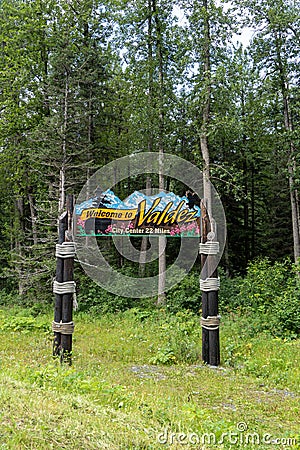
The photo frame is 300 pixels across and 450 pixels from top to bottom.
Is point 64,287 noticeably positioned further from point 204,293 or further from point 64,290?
point 204,293

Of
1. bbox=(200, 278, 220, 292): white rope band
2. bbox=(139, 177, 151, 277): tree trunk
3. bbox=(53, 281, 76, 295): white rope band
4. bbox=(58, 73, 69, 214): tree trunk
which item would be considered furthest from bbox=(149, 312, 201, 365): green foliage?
bbox=(139, 177, 151, 277): tree trunk

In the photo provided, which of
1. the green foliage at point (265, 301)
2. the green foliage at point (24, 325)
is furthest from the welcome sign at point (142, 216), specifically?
the green foliage at point (24, 325)

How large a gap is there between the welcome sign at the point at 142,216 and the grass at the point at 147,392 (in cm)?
207

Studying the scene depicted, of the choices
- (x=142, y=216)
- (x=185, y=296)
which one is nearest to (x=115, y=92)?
(x=185, y=296)

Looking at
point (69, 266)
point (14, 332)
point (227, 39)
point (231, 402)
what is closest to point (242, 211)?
point (227, 39)

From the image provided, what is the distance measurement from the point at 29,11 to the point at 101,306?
10724 mm

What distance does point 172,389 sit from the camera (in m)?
5.58

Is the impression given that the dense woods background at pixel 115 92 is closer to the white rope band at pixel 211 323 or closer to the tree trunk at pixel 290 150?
the tree trunk at pixel 290 150

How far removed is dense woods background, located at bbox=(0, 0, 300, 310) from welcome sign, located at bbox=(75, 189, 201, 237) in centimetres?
491

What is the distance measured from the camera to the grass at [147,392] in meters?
3.28

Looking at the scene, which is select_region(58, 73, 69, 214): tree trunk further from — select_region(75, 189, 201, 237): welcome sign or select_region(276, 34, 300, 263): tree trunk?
select_region(276, 34, 300, 263): tree trunk

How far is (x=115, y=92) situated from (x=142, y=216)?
31.3 ft

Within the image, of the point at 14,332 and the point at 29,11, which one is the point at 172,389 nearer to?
the point at 14,332

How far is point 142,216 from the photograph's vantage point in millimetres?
7539
